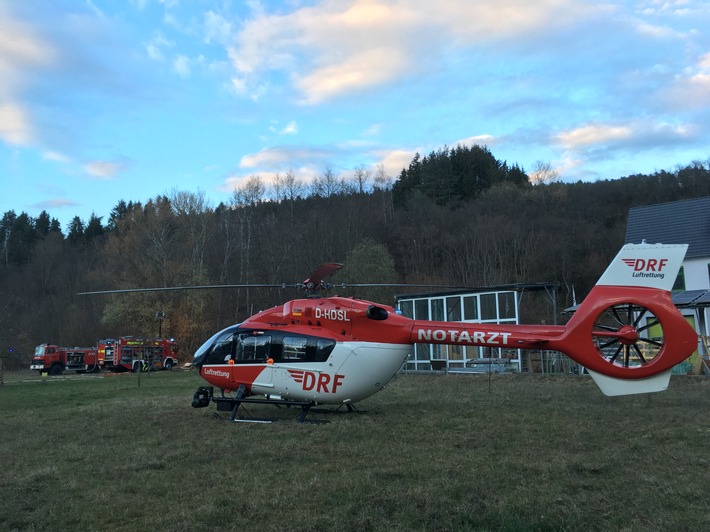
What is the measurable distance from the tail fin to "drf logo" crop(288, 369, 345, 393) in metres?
4.95

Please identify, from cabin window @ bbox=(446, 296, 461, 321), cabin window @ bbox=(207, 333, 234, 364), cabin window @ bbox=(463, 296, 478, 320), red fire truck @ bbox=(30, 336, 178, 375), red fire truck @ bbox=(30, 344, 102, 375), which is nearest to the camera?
cabin window @ bbox=(207, 333, 234, 364)

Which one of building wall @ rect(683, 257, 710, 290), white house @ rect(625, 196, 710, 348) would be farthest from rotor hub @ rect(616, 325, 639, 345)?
building wall @ rect(683, 257, 710, 290)

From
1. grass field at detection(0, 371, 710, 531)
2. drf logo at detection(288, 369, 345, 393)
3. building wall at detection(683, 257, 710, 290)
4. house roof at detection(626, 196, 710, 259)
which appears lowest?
grass field at detection(0, 371, 710, 531)

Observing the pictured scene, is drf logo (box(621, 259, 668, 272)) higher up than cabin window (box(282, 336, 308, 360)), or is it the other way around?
drf logo (box(621, 259, 668, 272))

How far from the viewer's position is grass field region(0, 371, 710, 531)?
588cm

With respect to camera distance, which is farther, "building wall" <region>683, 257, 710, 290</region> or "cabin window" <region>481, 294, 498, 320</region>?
"building wall" <region>683, 257, 710, 290</region>

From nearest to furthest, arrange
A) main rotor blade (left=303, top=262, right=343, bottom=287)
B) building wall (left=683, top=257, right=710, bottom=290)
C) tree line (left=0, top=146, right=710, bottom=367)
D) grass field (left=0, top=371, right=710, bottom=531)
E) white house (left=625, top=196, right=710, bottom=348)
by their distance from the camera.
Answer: grass field (left=0, top=371, right=710, bottom=531), main rotor blade (left=303, top=262, right=343, bottom=287), white house (left=625, top=196, right=710, bottom=348), building wall (left=683, top=257, right=710, bottom=290), tree line (left=0, top=146, right=710, bottom=367)

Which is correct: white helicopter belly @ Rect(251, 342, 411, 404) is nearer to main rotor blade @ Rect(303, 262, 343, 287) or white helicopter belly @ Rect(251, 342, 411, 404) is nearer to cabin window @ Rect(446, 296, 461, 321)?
main rotor blade @ Rect(303, 262, 343, 287)

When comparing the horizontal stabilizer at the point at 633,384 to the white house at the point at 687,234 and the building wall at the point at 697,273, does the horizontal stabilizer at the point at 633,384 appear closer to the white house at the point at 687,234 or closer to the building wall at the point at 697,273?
the white house at the point at 687,234

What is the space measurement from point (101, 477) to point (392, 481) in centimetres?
416

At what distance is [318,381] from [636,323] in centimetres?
668

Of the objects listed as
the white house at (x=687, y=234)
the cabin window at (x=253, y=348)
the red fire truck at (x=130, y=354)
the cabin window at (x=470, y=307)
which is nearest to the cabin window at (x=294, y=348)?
the cabin window at (x=253, y=348)

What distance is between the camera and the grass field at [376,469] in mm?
5883

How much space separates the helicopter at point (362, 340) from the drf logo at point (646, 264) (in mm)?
16
